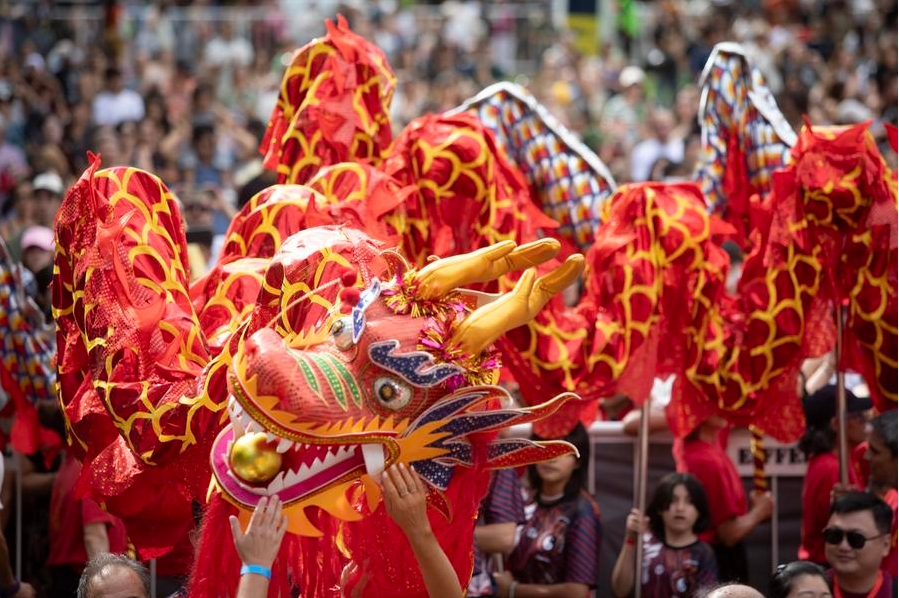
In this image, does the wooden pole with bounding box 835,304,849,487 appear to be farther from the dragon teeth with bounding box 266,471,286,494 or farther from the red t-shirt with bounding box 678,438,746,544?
the dragon teeth with bounding box 266,471,286,494

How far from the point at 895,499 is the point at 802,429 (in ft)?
1.34

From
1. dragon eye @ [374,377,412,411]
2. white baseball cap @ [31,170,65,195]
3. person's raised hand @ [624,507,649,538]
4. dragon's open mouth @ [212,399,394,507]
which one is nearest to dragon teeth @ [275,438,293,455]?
dragon's open mouth @ [212,399,394,507]

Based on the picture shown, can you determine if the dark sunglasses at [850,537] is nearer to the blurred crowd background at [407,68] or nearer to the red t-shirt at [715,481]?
the red t-shirt at [715,481]

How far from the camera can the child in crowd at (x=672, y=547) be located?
5.31 m

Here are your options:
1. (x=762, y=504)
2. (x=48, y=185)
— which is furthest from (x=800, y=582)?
(x=48, y=185)

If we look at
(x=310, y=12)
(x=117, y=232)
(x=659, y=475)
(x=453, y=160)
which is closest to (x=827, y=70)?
(x=310, y=12)

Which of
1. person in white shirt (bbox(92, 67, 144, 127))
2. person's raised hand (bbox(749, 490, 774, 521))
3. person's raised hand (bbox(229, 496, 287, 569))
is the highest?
person's raised hand (bbox(229, 496, 287, 569))

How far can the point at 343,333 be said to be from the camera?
11.2ft

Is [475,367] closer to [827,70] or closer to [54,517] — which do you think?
[54,517]

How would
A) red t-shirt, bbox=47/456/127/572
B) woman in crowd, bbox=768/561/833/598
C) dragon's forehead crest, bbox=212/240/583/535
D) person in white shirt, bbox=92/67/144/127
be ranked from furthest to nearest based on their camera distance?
person in white shirt, bbox=92/67/144/127 → red t-shirt, bbox=47/456/127/572 → woman in crowd, bbox=768/561/833/598 → dragon's forehead crest, bbox=212/240/583/535

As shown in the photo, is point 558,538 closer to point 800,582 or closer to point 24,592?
point 800,582

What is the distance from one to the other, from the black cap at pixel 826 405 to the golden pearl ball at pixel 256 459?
10.2 ft

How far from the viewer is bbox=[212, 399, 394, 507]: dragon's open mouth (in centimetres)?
335

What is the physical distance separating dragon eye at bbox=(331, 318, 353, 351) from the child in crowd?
7.36 feet
